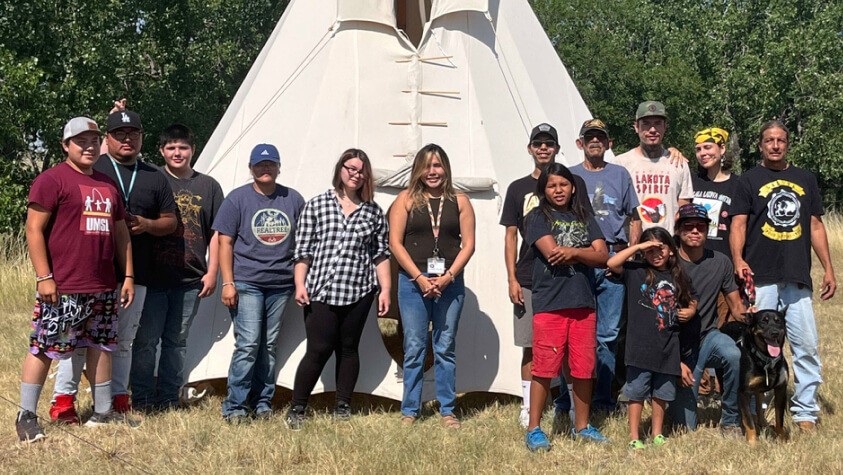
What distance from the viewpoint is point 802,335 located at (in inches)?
225

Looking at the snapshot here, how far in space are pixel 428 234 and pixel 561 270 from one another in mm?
909

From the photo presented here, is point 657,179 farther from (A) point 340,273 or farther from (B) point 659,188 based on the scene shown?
(A) point 340,273

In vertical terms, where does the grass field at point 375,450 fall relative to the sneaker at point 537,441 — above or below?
below

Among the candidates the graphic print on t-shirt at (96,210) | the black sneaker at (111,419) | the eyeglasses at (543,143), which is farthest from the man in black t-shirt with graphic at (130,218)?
the eyeglasses at (543,143)

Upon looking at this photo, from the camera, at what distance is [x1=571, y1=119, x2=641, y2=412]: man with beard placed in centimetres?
574

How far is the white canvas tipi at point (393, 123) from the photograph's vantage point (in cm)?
635

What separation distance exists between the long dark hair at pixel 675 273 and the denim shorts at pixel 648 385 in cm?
43

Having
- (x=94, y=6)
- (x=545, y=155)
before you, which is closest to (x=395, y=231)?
(x=545, y=155)

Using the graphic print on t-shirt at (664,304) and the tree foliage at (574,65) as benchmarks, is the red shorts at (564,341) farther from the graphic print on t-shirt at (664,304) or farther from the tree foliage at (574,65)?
the tree foliage at (574,65)

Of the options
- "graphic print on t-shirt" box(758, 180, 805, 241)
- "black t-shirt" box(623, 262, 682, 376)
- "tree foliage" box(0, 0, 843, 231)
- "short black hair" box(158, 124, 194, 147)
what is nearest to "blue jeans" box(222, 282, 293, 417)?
"short black hair" box(158, 124, 194, 147)

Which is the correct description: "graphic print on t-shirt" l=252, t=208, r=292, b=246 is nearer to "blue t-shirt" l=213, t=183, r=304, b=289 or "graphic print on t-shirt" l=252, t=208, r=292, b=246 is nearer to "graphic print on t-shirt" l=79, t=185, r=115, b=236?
"blue t-shirt" l=213, t=183, r=304, b=289

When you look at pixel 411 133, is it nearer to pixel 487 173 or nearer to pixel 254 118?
pixel 487 173

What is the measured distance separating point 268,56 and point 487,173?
2.06 metres

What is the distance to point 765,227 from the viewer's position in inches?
226
